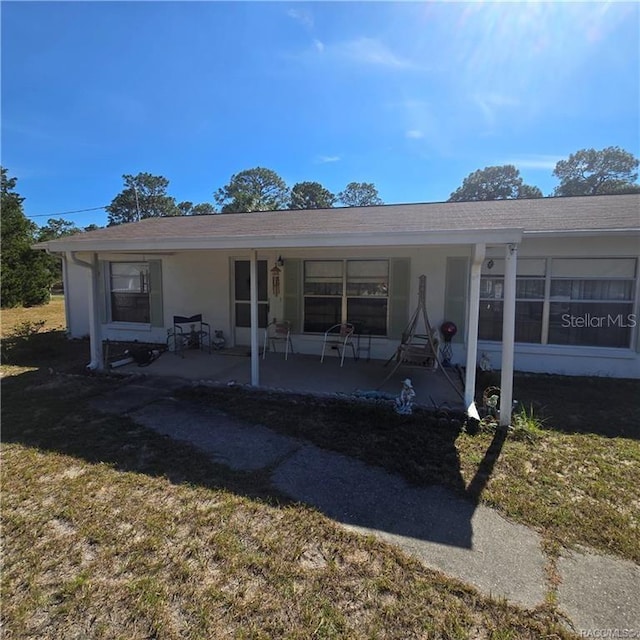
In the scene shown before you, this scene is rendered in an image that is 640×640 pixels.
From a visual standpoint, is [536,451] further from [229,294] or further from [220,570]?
[229,294]

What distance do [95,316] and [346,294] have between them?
4482mm

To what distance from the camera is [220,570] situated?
2119 mm

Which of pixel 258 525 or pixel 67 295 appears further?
pixel 67 295

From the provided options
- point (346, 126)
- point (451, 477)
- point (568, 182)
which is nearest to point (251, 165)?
point (568, 182)

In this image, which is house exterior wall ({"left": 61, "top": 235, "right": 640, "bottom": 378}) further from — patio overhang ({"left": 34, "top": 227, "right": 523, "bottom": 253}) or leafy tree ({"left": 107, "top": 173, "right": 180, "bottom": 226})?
leafy tree ({"left": 107, "top": 173, "right": 180, "bottom": 226})

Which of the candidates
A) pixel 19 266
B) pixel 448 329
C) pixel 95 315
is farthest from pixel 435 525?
pixel 19 266

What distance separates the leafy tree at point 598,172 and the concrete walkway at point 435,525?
3995 cm

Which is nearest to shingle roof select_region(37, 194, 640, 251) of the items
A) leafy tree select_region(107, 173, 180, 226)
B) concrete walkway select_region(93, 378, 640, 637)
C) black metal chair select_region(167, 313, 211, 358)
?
→ black metal chair select_region(167, 313, 211, 358)

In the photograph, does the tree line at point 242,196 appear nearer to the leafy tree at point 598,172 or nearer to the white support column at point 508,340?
the leafy tree at point 598,172

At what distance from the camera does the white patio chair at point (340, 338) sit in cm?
727

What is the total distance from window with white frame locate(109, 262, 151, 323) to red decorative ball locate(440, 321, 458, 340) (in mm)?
6580

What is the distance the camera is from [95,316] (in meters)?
6.52

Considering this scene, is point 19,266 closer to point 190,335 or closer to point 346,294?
point 190,335

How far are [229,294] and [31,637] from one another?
6.92m
